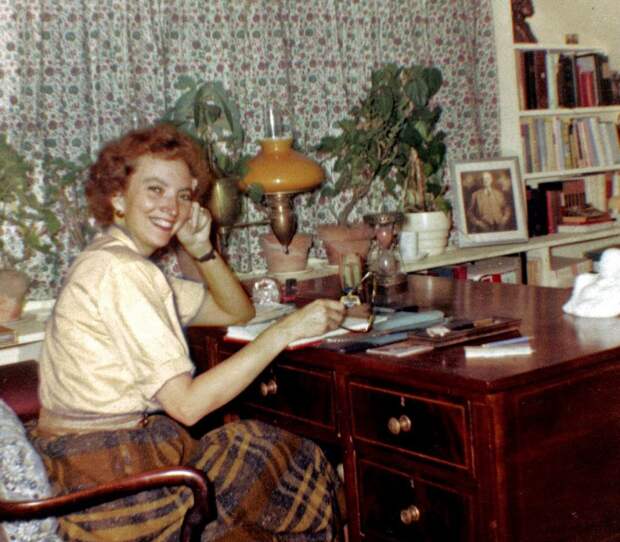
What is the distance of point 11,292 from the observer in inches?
93.7

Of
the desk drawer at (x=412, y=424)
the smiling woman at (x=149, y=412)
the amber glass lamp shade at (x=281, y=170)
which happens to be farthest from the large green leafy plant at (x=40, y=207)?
the desk drawer at (x=412, y=424)

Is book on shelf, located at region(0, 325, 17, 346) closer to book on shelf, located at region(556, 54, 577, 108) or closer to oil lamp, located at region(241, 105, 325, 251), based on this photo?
oil lamp, located at region(241, 105, 325, 251)

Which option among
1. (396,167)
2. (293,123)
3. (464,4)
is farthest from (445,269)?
(464,4)

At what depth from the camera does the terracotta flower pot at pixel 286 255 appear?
→ 9.87 feet

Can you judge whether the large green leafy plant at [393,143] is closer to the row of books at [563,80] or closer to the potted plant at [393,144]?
the potted plant at [393,144]

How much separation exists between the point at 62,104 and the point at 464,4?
6.76 ft

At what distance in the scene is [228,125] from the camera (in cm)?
293

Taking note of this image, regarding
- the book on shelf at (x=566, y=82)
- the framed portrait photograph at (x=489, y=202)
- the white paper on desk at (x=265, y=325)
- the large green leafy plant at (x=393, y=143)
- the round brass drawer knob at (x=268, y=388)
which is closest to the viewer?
the white paper on desk at (x=265, y=325)

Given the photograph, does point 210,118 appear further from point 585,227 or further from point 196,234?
point 585,227

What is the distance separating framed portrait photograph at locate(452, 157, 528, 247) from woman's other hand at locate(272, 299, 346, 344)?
2005mm

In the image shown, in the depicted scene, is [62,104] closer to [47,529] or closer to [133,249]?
[133,249]

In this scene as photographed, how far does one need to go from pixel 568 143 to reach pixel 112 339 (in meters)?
3.15

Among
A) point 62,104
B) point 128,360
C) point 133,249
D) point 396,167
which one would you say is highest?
point 62,104

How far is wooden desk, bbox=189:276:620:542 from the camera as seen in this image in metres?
1.35
